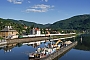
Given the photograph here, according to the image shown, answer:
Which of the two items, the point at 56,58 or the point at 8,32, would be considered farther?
the point at 8,32

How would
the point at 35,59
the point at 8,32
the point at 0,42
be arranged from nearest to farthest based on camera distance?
the point at 35,59 → the point at 0,42 → the point at 8,32

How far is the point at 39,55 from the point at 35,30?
75853mm

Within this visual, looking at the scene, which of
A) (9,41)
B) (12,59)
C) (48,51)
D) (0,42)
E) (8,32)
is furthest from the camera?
(8,32)

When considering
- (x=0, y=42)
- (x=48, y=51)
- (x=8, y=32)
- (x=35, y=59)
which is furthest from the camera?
(x=8, y=32)

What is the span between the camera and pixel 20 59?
37.8 m

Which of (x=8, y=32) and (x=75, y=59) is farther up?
(x=8, y=32)

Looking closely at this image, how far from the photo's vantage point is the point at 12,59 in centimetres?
3809

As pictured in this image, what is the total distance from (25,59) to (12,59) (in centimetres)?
252

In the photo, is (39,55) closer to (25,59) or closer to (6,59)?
(25,59)

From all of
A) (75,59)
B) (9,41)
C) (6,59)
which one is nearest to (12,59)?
(6,59)

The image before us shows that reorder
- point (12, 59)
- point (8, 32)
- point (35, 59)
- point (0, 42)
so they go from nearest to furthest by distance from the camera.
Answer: point (35, 59) < point (12, 59) < point (0, 42) < point (8, 32)

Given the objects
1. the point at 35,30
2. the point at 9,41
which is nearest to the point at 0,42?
the point at 9,41

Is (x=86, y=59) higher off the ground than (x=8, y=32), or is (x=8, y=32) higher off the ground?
(x=8, y=32)

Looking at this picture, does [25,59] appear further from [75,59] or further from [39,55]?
[75,59]
